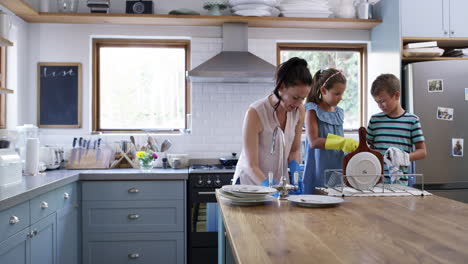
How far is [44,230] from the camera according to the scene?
2.77 metres

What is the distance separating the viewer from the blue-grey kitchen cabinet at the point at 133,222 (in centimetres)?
354

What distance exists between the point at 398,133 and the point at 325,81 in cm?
51

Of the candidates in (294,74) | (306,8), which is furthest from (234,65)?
(294,74)

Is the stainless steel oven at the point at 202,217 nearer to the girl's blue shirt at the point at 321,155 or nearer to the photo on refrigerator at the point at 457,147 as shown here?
the girl's blue shirt at the point at 321,155

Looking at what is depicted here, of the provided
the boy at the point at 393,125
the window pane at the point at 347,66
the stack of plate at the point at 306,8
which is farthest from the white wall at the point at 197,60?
the boy at the point at 393,125

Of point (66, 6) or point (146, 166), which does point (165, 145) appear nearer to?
point (146, 166)

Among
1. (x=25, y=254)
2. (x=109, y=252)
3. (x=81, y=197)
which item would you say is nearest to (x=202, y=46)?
(x=81, y=197)

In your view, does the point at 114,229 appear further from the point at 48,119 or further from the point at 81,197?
the point at 48,119

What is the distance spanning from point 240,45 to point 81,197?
6.40 feet

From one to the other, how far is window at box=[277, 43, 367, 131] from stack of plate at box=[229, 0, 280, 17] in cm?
55

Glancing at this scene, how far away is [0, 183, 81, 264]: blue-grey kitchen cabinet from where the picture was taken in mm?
2282

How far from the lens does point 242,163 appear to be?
2.33 m

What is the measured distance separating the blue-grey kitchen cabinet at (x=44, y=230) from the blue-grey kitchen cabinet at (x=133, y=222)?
116mm

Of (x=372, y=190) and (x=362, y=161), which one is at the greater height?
(x=362, y=161)
